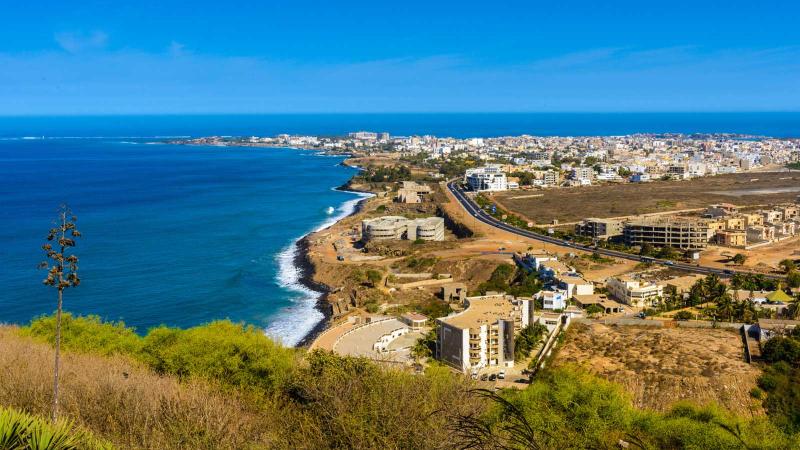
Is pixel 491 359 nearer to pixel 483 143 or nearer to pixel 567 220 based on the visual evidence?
pixel 567 220

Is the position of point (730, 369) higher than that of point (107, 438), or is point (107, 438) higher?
point (107, 438)

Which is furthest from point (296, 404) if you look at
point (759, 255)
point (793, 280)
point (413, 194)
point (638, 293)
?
point (413, 194)

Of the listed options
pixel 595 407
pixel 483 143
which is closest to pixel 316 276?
pixel 595 407

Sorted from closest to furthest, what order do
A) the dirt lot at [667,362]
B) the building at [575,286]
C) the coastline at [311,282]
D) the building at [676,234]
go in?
1. the dirt lot at [667,362]
2. the coastline at [311,282]
3. the building at [575,286]
4. the building at [676,234]

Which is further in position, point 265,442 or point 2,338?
point 2,338

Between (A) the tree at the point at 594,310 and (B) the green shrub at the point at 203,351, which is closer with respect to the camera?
(B) the green shrub at the point at 203,351

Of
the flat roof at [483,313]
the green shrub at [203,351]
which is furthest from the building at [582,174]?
the green shrub at [203,351]

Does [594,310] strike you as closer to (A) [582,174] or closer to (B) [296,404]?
(B) [296,404]

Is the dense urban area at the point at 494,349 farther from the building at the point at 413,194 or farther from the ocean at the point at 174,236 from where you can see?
the building at the point at 413,194
